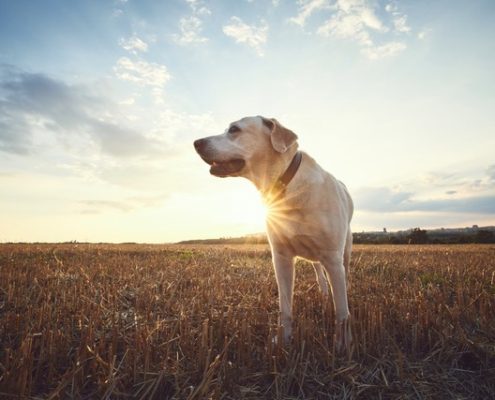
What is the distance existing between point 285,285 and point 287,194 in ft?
3.81

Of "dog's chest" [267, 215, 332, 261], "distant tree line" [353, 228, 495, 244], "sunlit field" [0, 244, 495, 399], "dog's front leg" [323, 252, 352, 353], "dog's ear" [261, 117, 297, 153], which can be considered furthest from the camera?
"distant tree line" [353, 228, 495, 244]

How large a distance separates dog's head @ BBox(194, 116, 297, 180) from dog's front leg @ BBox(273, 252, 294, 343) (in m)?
1.17

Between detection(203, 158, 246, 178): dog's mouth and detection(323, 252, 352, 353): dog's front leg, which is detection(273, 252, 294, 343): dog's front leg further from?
detection(203, 158, 246, 178): dog's mouth

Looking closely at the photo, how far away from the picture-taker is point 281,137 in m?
4.04

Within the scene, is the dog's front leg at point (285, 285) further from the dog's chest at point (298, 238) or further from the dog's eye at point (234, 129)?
the dog's eye at point (234, 129)

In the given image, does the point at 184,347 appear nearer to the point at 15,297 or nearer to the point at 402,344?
the point at 402,344

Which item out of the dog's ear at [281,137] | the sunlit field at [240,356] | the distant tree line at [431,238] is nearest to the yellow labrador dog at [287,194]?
the dog's ear at [281,137]

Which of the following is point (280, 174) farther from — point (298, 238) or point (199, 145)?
point (199, 145)

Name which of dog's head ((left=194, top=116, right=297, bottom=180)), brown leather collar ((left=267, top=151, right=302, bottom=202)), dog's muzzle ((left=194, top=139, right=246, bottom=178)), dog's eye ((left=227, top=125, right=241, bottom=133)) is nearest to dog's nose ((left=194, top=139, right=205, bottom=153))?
dog's head ((left=194, top=116, right=297, bottom=180))

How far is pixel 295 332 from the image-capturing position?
10.4ft

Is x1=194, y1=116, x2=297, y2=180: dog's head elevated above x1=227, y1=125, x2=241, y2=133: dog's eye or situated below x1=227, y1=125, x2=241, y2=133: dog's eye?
below

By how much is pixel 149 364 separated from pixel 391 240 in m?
44.0

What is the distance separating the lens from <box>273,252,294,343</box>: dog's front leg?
385 centimetres

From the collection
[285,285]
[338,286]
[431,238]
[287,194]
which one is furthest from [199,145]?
[431,238]
